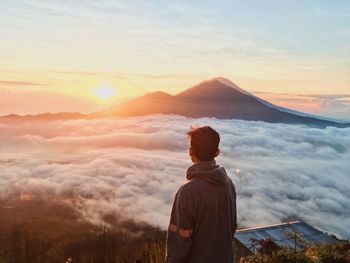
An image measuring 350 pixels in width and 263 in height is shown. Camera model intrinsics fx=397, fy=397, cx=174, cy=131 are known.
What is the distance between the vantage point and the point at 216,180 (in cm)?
315

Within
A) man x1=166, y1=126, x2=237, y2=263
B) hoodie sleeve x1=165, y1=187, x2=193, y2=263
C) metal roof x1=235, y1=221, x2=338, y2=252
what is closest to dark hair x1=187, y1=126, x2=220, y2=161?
man x1=166, y1=126, x2=237, y2=263

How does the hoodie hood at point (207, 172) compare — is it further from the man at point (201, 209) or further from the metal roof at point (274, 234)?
the metal roof at point (274, 234)

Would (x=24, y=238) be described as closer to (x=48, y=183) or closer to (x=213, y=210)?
(x=48, y=183)

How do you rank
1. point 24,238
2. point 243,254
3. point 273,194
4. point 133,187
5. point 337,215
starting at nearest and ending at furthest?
point 243,254 → point 24,238 → point 337,215 → point 273,194 → point 133,187

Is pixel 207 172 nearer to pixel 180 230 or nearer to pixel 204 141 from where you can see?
pixel 204 141

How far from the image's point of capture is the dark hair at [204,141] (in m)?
3.11

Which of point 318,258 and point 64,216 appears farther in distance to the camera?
point 64,216

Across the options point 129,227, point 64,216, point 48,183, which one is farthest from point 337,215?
point 48,183

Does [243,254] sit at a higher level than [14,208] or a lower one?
higher

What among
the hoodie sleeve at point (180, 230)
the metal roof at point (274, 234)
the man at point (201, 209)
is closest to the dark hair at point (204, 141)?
the man at point (201, 209)

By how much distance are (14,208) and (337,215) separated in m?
122

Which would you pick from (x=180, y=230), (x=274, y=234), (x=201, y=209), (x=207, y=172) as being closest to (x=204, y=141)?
(x=207, y=172)

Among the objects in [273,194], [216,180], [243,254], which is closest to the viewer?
[216,180]

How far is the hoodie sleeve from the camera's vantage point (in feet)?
10.0
